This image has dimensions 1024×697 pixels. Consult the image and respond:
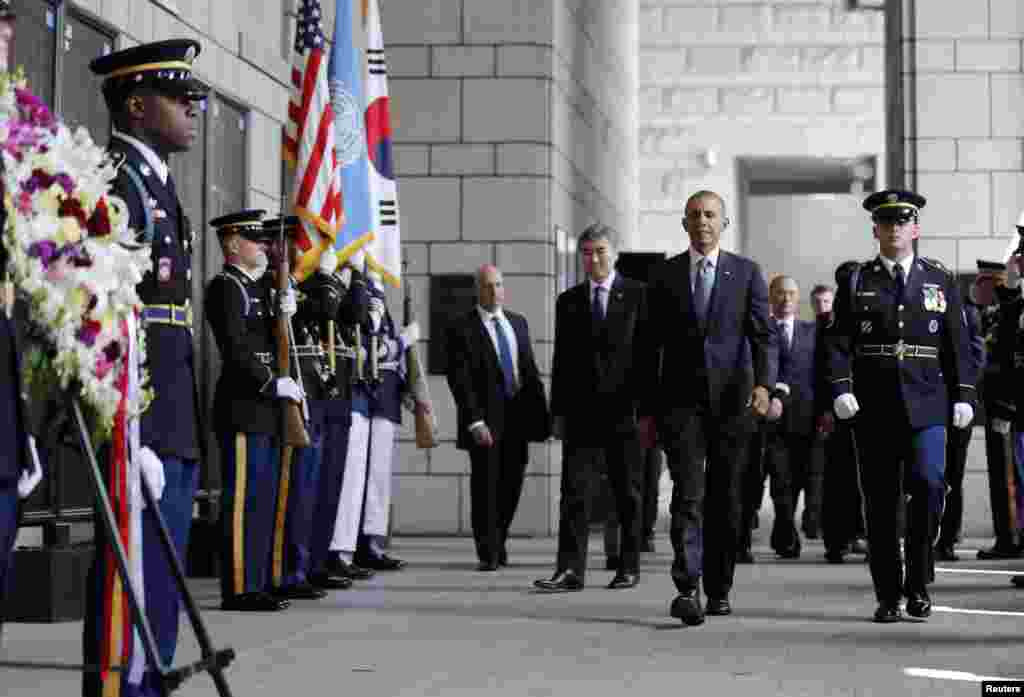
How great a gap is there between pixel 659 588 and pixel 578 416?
1.02m

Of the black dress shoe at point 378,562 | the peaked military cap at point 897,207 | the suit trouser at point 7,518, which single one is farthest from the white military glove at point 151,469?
the black dress shoe at point 378,562

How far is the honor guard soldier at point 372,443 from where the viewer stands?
1038cm

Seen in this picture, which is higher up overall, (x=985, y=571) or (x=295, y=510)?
(x=295, y=510)

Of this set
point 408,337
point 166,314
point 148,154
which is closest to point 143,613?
point 166,314

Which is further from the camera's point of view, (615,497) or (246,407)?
(615,497)

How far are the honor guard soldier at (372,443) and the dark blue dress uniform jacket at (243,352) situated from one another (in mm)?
1364

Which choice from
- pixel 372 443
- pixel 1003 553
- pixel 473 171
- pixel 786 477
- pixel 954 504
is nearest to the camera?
pixel 372 443

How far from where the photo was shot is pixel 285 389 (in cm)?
865

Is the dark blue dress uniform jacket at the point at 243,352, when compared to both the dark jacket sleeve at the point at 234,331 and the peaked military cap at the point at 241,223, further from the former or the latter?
the peaked military cap at the point at 241,223

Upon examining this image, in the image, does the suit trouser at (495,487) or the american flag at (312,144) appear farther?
the suit trouser at (495,487)

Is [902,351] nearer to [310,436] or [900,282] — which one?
[900,282]

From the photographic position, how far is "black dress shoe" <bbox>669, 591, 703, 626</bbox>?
26.2 ft

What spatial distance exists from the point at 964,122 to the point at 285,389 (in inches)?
317

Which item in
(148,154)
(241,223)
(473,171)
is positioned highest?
(473,171)
